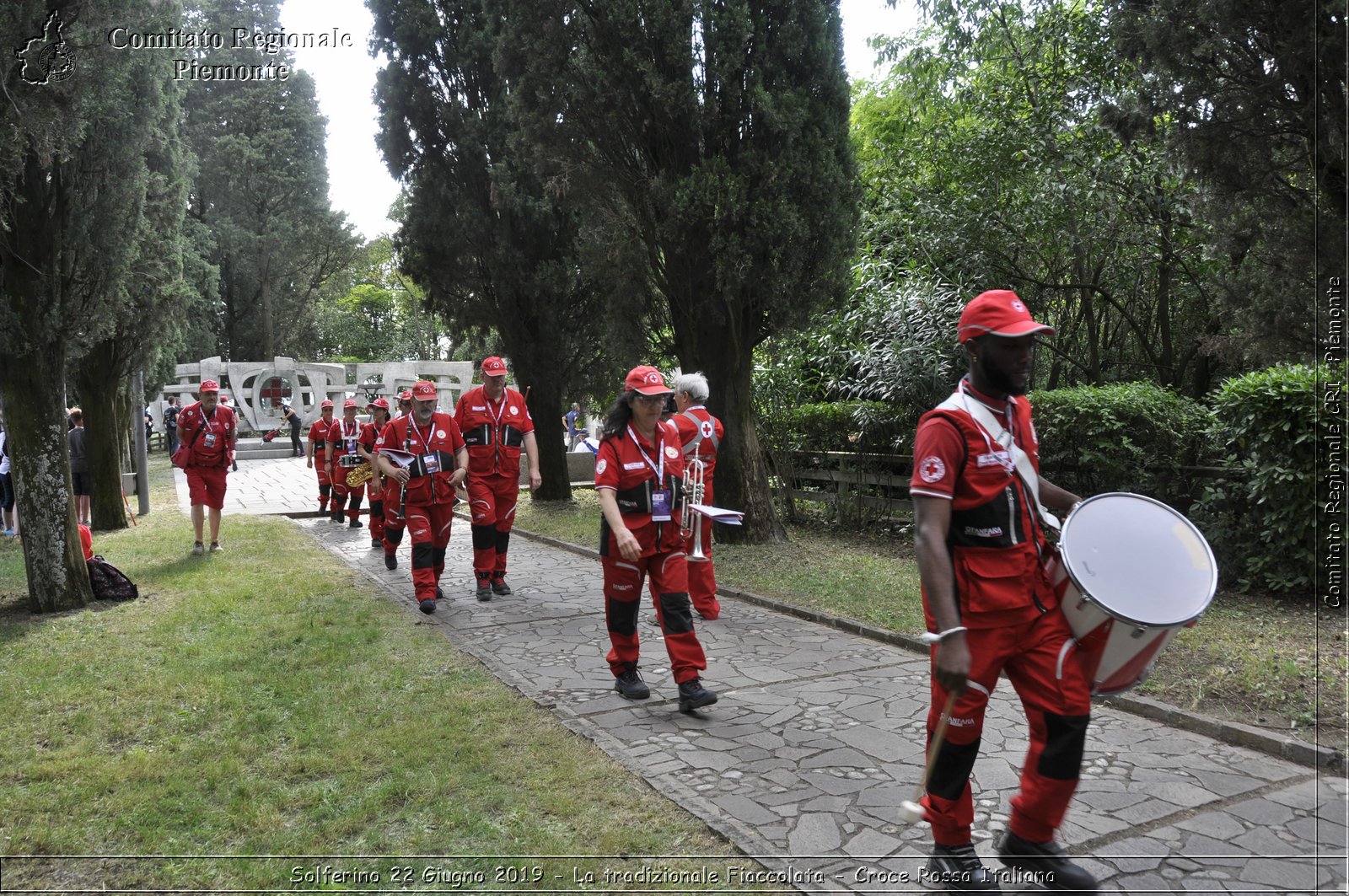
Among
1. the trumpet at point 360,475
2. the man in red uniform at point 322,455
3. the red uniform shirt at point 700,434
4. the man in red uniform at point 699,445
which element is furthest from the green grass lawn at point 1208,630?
the man in red uniform at point 322,455

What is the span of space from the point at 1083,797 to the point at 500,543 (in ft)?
20.9

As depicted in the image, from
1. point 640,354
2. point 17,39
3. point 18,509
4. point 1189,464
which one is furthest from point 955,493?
point 640,354

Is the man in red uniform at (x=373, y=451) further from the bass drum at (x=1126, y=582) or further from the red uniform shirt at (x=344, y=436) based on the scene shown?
the bass drum at (x=1126, y=582)

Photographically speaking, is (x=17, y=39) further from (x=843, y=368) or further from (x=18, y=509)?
(x=843, y=368)

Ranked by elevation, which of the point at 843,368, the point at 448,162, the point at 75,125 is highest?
the point at 448,162

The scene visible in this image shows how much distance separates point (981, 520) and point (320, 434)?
51.5ft

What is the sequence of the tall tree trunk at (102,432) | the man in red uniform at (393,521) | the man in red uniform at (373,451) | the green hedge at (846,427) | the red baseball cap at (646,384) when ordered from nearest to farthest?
the red baseball cap at (646,384) < the man in red uniform at (393,521) < the green hedge at (846,427) < the man in red uniform at (373,451) < the tall tree trunk at (102,432)

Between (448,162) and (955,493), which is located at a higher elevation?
(448,162)

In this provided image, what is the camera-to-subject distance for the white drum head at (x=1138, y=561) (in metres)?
3.08

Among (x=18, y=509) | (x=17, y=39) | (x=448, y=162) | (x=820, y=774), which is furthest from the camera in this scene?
(x=448, y=162)

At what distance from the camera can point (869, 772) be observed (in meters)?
4.56

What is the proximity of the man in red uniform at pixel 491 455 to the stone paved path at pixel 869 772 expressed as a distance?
1.62m

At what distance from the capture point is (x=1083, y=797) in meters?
4.20

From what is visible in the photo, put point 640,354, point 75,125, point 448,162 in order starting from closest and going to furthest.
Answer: point 75,125 → point 640,354 → point 448,162
